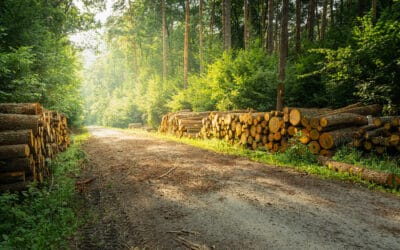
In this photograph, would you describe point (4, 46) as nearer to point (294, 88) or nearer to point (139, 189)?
point (139, 189)

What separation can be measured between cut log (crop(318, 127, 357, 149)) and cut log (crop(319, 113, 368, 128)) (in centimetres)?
28

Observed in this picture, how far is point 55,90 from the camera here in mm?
Result: 11648

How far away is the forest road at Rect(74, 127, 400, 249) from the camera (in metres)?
3.04

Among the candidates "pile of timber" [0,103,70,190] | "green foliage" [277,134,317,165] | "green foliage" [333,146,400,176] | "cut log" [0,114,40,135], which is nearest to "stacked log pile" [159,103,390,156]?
"green foliage" [333,146,400,176]

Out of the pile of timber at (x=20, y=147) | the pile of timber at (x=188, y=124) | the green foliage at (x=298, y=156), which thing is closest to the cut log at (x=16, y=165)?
the pile of timber at (x=20, y=147)

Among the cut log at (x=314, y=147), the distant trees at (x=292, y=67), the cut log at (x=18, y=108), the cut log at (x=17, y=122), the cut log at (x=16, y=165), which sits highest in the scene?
the distant trees at (x=292, y=67)

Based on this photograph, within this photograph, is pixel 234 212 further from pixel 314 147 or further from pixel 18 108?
pixel 18 108

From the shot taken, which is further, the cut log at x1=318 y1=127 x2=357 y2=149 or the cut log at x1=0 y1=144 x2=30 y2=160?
the cut log at x1=318 y1=127 x2=357 y2=149

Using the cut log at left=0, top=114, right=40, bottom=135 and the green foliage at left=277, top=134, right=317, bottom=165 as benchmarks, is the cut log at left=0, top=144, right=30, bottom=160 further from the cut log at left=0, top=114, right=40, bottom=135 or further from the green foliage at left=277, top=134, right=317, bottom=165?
the green foliage at left=277, top=134, right=317, bottom=165

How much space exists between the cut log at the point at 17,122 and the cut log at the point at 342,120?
7.90 metres

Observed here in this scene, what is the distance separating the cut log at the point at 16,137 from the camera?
487 cm

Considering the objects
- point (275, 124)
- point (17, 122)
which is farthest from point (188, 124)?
point (17, 122)

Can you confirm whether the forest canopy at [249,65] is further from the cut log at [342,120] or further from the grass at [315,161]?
the grass at [315,161]

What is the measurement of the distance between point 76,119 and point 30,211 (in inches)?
859
